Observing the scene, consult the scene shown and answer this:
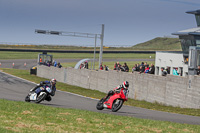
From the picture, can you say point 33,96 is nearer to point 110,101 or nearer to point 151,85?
point 110,101

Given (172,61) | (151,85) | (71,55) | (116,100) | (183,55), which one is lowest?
(116,100)

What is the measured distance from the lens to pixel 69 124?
10.7m

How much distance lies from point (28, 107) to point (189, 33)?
29.4 m

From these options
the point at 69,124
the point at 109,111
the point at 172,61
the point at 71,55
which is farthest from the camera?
the point at 71,55

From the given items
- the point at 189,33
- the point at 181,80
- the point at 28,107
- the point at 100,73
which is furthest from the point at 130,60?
the point at 28,107

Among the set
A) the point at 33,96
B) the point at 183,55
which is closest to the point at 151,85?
the point at 33,96

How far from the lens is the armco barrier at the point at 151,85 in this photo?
21047mm

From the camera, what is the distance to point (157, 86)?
2452 cm

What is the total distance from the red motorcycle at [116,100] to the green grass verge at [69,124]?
2.28m

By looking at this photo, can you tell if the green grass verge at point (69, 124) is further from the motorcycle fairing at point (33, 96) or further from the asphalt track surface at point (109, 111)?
the motorcycle fairing at point (33, 96)

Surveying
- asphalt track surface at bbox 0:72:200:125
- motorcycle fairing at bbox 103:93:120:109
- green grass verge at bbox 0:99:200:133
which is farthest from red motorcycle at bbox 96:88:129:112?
green grass verge at bbox 0:99:200:133

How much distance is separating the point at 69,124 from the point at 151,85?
15.3 metres

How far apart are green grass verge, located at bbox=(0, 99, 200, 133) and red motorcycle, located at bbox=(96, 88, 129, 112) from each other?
7.50 ft

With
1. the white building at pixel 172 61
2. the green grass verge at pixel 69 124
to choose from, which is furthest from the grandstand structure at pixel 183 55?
the green grass verge at pixel 69 124
